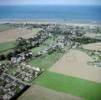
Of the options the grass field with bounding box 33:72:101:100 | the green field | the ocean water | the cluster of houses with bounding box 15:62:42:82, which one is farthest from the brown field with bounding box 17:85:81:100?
the ocean water

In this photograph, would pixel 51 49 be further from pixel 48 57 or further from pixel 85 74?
pixel 85 74

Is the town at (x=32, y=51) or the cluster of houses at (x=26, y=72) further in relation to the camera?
the cluster of houses at (x=26, y=72)

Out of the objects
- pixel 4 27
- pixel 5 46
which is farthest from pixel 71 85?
pixel 4 27

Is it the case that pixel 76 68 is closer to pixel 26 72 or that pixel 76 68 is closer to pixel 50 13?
pixel 26 72

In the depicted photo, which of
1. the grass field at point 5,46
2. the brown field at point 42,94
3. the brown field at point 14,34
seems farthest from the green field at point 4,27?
the brown field at point 42,94

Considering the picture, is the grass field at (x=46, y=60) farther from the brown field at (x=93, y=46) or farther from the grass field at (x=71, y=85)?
the brown field at (x=93, y=46)

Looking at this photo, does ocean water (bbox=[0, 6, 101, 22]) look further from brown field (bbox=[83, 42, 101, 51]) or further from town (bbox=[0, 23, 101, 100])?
brown field (bbox=[83, 42, 101, 51])

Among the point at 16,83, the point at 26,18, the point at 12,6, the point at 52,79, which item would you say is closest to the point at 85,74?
the point at 52,79
